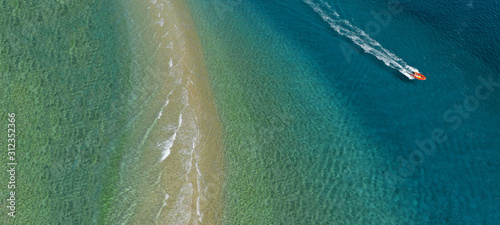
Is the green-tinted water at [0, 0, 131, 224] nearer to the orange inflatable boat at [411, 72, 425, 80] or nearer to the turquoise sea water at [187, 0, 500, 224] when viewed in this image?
the turquoise sea water at [187, 0, 500, 224]

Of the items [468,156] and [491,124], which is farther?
[491,124]

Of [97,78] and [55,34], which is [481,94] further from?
[55,34]

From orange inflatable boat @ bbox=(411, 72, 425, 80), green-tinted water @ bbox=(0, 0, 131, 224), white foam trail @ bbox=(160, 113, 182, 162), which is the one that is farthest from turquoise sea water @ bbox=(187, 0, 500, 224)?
green-tinted water @ bbox=(0, 0, 131, 224)

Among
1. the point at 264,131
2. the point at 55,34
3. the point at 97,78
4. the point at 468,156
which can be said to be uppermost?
the point at 55,34

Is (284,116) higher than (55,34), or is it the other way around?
(55,34)

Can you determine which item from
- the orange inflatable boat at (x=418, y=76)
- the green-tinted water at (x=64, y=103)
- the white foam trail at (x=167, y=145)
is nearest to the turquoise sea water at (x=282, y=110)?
the green-tinted water at (x=64, y=103)

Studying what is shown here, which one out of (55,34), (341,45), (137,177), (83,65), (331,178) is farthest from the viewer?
(341,45)

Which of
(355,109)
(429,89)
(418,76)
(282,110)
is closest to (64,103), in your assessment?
(282,110)

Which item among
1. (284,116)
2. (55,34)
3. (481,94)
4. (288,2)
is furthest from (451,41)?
(55,34)
